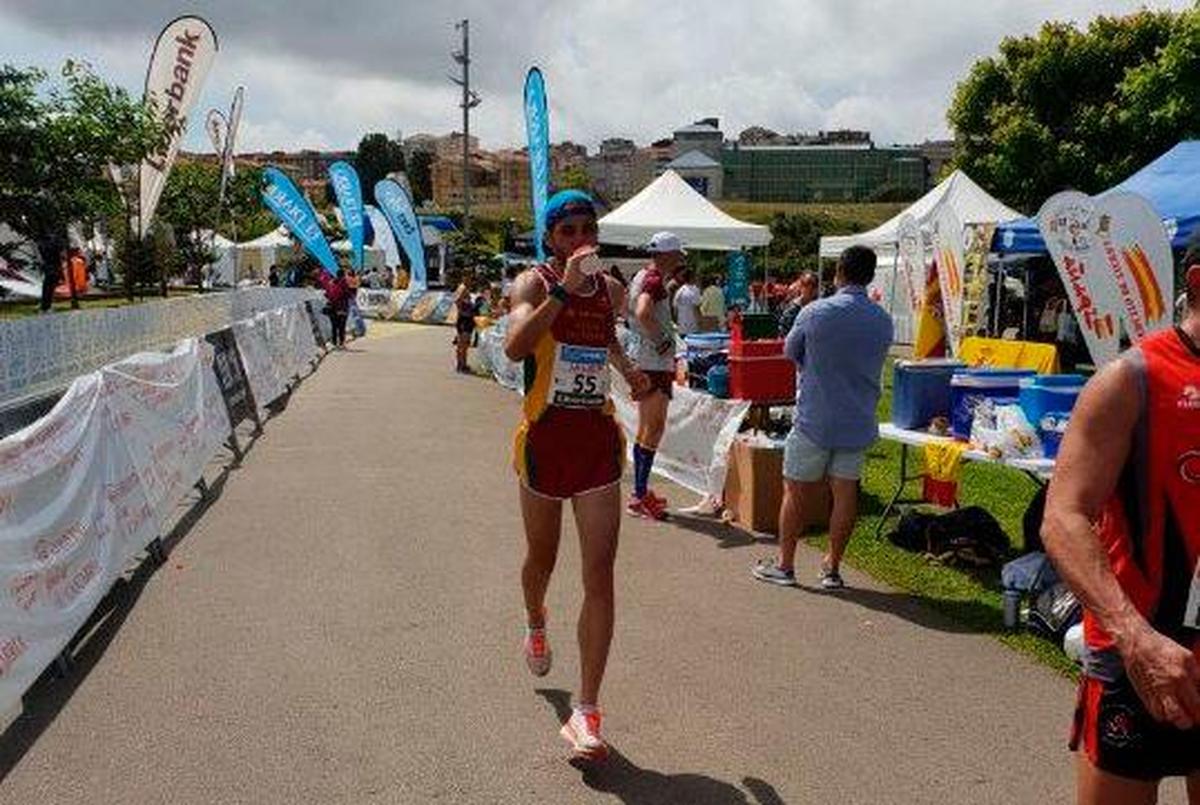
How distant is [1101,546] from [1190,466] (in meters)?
0.23

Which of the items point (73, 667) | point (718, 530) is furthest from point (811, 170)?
point (73, 667)

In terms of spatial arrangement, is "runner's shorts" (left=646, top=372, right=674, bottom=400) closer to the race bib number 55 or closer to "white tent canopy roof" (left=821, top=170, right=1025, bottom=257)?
the race bib number 55

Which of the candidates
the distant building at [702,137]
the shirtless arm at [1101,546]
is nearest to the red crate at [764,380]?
the shirtless arm at [1101,546]

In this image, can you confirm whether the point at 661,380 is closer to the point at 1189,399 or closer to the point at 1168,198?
the point at 1189,399

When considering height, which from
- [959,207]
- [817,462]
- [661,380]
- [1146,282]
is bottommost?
[817,462]

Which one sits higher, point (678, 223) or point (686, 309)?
point (678, 223)

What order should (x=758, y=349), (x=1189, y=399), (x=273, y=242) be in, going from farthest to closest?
(x=273, y=242) < (x=758, y=349) < (x=1189, y=399)

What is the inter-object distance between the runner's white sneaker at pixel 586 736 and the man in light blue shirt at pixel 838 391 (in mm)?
2593

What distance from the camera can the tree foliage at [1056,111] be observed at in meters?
33.4

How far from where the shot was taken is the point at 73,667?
5020 millimetres

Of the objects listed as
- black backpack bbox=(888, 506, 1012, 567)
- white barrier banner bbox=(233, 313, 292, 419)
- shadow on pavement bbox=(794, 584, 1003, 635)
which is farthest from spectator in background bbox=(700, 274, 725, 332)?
shadow on pavement bbox=(794, 584, 1003, 635)

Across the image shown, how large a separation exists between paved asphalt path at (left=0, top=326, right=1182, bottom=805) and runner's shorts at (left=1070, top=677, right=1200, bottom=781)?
65.8 inches

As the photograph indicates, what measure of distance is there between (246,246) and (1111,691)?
67.4 meters

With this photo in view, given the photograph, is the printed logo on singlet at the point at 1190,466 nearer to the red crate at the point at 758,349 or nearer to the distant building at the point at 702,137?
the red crate at the point at 758,349
